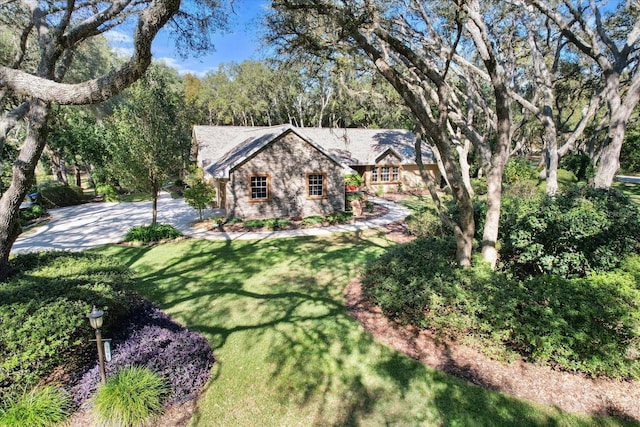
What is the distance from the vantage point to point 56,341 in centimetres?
464

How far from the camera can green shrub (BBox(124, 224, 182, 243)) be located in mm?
13062

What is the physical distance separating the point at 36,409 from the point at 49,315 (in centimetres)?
129

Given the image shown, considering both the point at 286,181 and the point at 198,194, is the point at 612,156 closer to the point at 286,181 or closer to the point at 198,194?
the point at 286,181

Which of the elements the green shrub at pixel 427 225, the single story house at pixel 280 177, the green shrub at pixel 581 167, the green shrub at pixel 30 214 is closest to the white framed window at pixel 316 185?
the single story house at pixel 280 177

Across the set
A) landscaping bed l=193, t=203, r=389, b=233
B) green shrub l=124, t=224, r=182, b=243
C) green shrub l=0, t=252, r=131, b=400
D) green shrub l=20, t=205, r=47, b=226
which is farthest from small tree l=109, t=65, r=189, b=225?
green shrub l=20, t=205, r=47, b=226

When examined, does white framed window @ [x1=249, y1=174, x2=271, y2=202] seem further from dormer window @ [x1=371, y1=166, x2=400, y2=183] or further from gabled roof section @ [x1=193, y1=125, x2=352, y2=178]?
dormer window @ [x1=371, y1=166, x2=400, y2=183]

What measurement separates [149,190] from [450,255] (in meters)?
12.8

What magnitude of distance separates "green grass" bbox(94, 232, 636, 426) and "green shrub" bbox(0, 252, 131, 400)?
174cm

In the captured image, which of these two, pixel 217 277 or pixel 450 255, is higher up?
pixel 450 255

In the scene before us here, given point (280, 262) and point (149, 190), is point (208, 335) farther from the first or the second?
point (149, 190)

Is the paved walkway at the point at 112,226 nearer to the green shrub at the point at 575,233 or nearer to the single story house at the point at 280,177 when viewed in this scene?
the single story house at the point at 280,177

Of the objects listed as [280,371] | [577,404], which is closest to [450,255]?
[577,404]

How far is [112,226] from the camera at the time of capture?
16125mm

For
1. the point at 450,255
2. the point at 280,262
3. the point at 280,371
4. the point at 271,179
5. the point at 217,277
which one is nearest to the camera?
the point at 280,371
